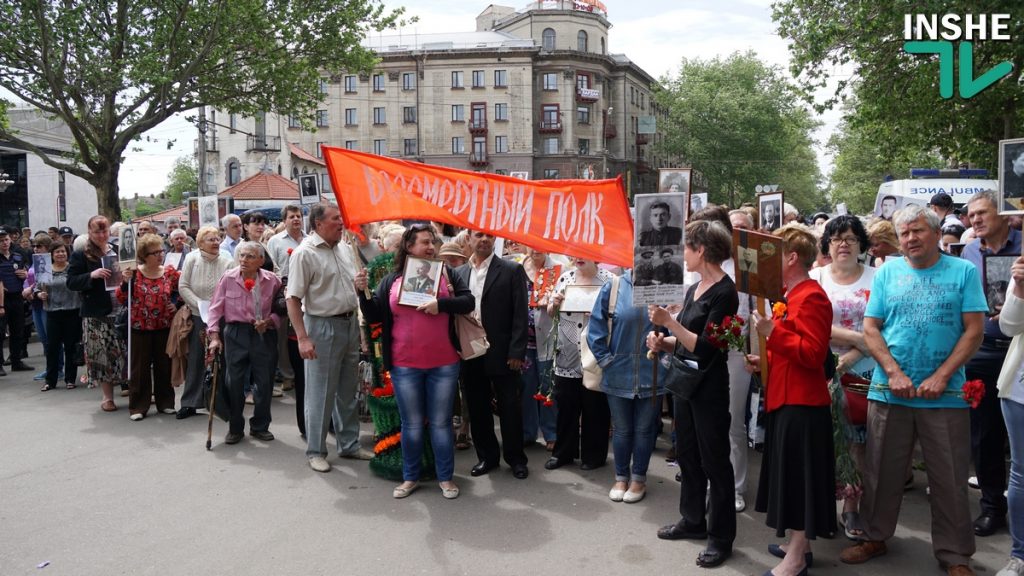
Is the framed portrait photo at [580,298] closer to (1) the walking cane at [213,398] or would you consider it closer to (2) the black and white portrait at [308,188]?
(1) the walking cane at [213,398]

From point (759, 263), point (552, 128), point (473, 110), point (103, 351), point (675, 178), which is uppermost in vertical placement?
point (473, 110)

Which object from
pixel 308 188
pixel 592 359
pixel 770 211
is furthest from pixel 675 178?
pixel 308 188

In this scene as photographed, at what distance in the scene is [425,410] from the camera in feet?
19.4

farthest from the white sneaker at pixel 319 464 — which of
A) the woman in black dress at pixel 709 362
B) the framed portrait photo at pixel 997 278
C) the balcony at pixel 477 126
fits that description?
the balcony at pixel 477 126

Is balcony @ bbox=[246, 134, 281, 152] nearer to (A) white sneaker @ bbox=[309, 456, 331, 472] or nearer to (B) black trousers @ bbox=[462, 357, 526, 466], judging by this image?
(A) white sneaker @ bbox=[309, 456, 331, 472]

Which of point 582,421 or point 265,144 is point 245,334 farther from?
point 265,144

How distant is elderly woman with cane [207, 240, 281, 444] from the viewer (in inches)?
288

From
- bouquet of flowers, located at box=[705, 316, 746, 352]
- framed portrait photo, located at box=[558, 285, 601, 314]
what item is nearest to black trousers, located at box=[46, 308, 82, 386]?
framed portrait photo, located at box=[558, 285, 601, 314]

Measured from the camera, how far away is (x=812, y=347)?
401 centimetres

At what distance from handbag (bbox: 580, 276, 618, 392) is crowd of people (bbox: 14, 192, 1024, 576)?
1.0 inches

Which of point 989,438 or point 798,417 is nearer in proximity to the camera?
point 798,417

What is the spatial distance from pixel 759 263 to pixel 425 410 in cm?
286

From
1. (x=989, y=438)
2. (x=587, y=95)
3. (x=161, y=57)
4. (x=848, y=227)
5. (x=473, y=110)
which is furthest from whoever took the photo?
(x=587, y=95)

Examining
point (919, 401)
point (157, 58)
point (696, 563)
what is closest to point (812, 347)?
point (919, 401)
